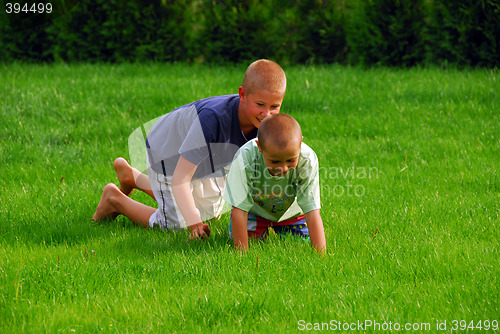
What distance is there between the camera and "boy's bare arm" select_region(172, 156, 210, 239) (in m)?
3.93

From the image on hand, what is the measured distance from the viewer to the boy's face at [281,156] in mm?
3336

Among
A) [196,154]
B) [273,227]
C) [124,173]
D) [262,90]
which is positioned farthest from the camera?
[124,173]

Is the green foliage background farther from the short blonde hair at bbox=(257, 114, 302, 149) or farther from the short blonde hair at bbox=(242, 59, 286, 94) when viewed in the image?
the short blonde hair at bbox=(257, 114, 302, 149)

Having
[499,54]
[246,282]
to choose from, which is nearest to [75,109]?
[246,282]

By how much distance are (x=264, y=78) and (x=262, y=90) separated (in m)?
0.09

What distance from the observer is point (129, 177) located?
187 inches

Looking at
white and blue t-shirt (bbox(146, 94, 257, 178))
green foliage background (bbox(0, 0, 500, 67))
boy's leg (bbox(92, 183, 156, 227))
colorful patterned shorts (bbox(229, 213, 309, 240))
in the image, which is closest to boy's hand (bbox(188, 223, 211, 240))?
colorful patterned shorts (bbox(229, 213, 309, 240))

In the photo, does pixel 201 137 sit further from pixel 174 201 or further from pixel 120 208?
pixel 120 208

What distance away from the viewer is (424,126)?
22.9 ft

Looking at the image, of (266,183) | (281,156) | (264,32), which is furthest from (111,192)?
(264,32)

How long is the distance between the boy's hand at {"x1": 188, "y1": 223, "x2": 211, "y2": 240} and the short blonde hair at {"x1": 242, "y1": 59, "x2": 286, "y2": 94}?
3.46ft

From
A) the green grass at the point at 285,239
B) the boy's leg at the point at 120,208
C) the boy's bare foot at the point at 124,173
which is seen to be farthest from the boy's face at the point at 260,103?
the boy's bare foot at the point at 124,173

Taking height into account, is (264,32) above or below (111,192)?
above

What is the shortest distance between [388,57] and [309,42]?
5.40 feet
